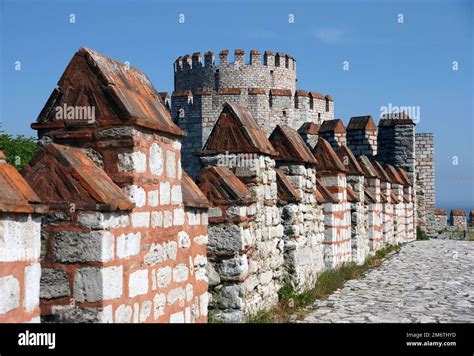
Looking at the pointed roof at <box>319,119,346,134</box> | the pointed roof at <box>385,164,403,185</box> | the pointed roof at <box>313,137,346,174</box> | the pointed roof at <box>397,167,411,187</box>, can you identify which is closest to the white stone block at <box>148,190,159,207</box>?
the pointed roof at <box>313,137,346,174</box>

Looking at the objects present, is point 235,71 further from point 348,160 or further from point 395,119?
point 348,160

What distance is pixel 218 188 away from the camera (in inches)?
259

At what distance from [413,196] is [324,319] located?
16.1m

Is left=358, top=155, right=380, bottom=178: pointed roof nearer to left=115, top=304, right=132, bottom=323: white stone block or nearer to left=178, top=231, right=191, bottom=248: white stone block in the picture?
left=178, top=231, right=191, bottom=248: white stone block

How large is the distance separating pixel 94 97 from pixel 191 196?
145cm

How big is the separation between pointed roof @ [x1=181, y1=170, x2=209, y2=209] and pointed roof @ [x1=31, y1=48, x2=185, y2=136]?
96 cm

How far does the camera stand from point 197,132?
97.6ft

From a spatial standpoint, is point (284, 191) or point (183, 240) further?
point (284, 191)

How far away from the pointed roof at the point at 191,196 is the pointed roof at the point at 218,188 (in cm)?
82

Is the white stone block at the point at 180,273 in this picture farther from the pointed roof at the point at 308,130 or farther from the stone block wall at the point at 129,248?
the pointed roof at the point at 308,130

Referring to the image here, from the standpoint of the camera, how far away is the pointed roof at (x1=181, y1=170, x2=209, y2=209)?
536 centimetres

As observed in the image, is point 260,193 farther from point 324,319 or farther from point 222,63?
point 222,63

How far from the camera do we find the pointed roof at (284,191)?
834cm

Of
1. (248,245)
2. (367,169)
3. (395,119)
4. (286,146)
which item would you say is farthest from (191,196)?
(395,119)
